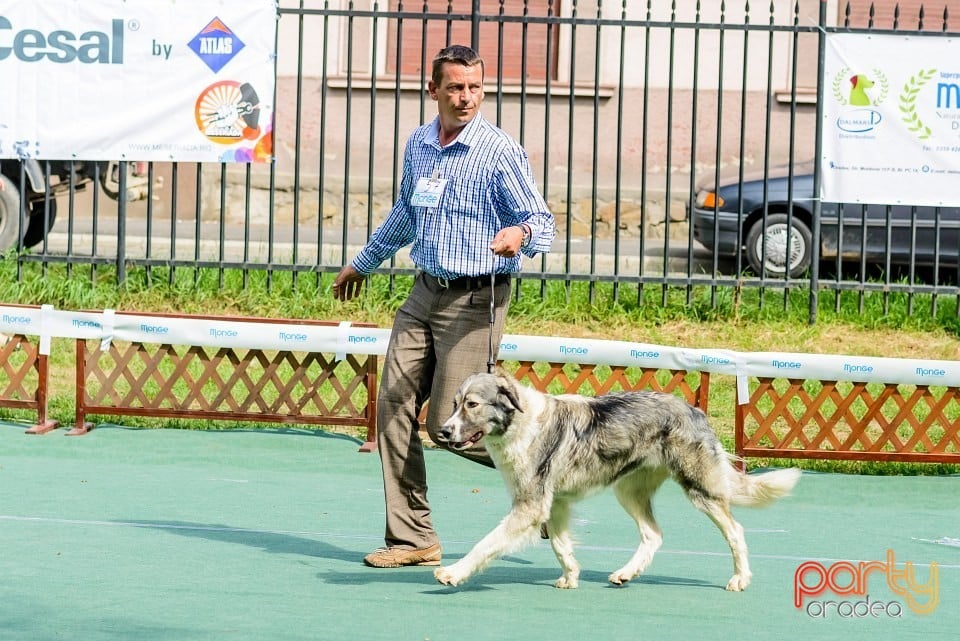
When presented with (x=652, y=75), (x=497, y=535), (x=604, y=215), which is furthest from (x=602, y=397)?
(x=652, y=75)

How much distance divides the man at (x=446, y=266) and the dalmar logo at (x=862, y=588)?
156 centimetres

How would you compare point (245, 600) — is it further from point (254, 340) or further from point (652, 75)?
point (652, 75)

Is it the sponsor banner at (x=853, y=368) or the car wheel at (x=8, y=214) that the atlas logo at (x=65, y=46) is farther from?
the sponsor banner at (x=853, y=368)

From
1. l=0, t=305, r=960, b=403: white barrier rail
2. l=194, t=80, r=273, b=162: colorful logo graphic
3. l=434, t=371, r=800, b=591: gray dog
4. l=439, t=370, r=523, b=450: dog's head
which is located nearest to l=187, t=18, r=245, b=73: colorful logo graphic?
l=194, t=80, r=273, b=162: colorful logo graphic

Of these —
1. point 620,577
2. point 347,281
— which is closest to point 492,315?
point 347,281

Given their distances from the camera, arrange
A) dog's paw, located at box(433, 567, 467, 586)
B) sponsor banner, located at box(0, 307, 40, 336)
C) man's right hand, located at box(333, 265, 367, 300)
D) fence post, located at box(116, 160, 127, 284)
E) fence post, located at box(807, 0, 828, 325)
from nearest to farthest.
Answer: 1. dog's paw, located at box(433, 567, 467, 586)
2. man's right hand, located at box(333, 265, 367, 300)
3. sponsor banner, located at box(0, 307, 40, 336)
4. fence post, located at box(807, 0, 828, 325)
5. fence post, located at box(116, 160, 127, 284)

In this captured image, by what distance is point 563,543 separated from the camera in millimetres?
6293

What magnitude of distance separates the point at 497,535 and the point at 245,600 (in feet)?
3.44

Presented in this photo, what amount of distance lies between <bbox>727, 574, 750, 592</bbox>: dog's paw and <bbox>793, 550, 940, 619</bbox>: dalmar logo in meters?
0.21

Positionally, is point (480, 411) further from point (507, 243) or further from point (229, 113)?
point (229, 113)

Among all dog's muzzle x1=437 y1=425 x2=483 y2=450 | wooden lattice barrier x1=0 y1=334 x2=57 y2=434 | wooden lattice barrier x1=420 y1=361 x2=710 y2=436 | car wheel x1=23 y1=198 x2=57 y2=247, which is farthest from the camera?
car wheel x1=23 y1=198 x2=57 y2=247

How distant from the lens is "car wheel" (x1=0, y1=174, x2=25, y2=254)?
13.0 meters

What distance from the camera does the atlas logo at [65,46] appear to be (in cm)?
1185

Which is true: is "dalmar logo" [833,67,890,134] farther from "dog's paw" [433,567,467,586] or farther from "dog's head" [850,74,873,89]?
"dog's paw" [433,567,467,586]
